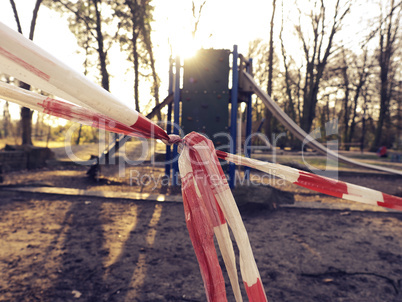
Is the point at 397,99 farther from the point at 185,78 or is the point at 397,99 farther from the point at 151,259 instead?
the point at 151,259

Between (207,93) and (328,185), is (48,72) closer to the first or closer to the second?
(328,185)

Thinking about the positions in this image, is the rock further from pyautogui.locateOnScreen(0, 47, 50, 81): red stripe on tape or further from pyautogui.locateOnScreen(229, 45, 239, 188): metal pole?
pyautogui.locateOnScreen(0, 47, 50, 81): red stripe on tape

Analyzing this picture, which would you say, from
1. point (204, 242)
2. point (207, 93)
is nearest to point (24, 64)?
point (204, 242)

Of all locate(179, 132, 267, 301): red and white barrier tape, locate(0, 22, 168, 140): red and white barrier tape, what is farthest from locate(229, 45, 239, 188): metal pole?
locate(0, 22, 168, 140): red and white barrier tape

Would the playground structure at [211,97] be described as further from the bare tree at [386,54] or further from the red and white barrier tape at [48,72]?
the bare tree at [386,54]

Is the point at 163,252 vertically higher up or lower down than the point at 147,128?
lower down

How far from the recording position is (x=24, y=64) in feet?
2.41

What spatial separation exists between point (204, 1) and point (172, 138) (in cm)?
1412

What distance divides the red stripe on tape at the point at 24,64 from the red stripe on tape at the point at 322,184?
0.95m

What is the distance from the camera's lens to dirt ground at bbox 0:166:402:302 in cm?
217

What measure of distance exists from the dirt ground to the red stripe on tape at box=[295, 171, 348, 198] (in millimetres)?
1316

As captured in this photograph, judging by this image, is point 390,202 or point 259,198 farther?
point 259,198

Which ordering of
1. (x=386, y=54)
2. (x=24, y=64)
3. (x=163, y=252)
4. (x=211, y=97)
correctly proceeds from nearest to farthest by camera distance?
1. (x=24, y=64)
2. (x=163, y=252)
3. (x=211, y=97)
4. (x=386, y=54)

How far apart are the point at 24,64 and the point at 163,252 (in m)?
2.46
